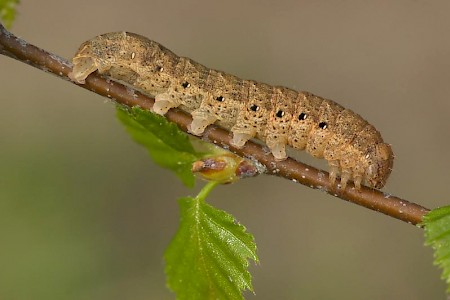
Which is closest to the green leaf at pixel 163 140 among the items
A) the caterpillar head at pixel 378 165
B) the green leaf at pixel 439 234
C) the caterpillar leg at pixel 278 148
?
the caterpillar leg at pixel 278 148

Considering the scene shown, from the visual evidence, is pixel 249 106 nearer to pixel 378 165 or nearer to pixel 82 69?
pixel 378 165

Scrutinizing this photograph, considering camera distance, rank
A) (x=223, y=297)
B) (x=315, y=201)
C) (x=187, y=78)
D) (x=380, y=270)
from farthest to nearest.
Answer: (x=315, y=201)
(x=380, y=270)
(x=187, y=78)
(x=223, y=297)

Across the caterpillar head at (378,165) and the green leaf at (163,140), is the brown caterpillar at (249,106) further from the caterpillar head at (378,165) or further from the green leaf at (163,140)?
the green leaf at (163,140)

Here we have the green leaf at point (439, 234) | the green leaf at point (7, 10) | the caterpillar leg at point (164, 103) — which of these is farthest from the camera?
the caterpillar leg at point (164, 103)

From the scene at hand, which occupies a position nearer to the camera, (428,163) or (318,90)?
(428,163)

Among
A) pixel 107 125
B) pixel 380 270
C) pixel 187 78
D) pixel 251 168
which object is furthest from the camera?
pixel 107 125

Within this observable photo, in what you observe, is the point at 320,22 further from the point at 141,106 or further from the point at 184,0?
the point at 141,106

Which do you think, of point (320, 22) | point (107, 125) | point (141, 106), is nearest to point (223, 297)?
point (141, 106)

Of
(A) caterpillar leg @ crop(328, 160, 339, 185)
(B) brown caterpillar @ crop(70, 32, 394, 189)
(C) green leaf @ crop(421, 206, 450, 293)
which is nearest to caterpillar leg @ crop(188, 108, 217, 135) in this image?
(B) brown caterpillar @ crop(70, 32, 394, 189)
